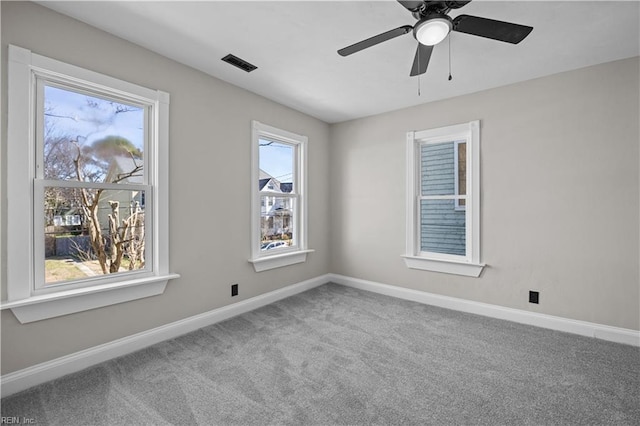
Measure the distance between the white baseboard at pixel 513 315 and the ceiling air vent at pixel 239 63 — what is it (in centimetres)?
310

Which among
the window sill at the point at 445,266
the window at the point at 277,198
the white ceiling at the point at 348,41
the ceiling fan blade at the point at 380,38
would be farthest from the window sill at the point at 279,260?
the ceiling fan blade at the point at 380,38

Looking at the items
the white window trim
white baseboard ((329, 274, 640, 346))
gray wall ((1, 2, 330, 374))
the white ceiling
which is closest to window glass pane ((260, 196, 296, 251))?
gray wall ((1, 2, 330, 374))

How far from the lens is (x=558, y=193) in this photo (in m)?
2.88

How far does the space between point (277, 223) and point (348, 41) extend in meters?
2.32

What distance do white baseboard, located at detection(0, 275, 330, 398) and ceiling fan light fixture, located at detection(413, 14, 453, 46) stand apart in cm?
298

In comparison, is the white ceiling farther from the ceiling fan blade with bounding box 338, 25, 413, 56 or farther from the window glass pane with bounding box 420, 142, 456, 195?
the window glass pane with bounding box 420, 142, 456, 195

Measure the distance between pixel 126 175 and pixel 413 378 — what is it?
2.77 metres

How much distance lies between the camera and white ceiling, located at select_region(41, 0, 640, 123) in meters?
1.97

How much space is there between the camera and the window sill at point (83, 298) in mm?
1881

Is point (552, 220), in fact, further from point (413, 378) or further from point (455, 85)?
point (413, 378)

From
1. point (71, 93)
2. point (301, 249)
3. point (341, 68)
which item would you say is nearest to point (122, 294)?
point (71, 93)

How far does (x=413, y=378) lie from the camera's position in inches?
81.6

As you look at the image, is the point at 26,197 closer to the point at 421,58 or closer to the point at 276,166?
the point at 276,166

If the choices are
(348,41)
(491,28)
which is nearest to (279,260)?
(348,41)
